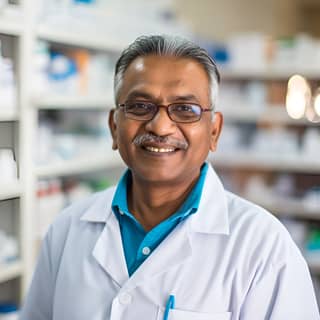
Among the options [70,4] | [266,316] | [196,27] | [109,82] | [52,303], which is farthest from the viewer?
[196,27]

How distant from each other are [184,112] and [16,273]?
1351mm

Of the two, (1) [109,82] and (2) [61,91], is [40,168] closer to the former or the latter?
(2) [61,91]

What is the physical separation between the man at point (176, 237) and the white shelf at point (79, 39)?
128 centimetres

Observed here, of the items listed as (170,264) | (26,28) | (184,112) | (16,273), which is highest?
(26,28)

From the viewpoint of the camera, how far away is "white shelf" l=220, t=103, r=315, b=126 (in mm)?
3834

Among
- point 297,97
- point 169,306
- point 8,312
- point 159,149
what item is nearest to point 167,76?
point 159,149

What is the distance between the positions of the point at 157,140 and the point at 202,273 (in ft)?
1.01

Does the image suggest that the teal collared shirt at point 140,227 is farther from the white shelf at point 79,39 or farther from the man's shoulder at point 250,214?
the white shelf at point 79,39

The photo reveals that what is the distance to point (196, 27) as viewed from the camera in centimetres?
429

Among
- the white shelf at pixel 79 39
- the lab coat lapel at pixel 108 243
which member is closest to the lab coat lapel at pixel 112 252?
the lab coat lapel at pixel 108 243

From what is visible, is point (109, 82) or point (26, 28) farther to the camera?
point (109, 82)

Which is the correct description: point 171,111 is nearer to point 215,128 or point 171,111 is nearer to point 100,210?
point 215,128

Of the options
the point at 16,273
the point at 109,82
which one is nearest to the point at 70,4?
the point at 109,82

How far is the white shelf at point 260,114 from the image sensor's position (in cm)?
383
